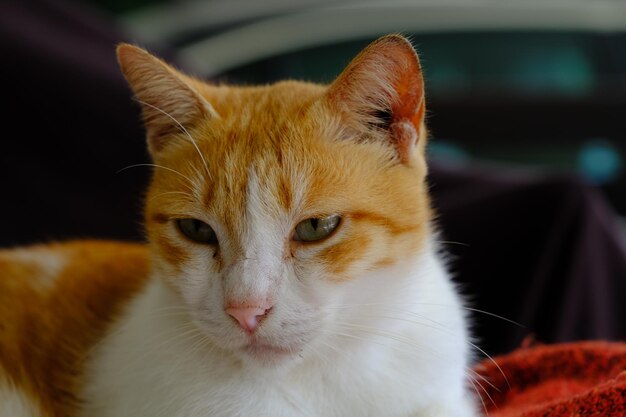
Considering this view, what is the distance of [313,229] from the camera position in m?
0.98

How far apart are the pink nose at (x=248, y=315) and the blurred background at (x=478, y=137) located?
50cm

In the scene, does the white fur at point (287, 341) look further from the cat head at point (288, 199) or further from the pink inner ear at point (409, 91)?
the pink inner ear at point (409, 91)

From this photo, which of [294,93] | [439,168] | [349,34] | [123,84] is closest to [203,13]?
[349,34]

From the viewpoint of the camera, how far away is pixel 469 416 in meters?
1.11

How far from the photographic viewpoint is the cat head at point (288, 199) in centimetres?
95

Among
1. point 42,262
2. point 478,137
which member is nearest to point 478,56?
point 478,137

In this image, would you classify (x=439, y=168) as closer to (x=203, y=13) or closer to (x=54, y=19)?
(x=54, y=19)

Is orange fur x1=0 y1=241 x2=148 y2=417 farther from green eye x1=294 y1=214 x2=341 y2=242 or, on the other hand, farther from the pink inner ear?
the pink inner ear

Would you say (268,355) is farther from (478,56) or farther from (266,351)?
(478,56)

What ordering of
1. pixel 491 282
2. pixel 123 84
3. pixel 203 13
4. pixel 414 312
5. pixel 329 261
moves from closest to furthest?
pixel 329 261
pixel 414 312
pixel 491 282
pixel 123 84
pixel 203 13

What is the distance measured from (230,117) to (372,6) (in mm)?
2808

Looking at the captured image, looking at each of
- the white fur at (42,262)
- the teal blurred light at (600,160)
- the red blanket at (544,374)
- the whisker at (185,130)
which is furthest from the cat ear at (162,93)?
the teal blurred light at (600,160)

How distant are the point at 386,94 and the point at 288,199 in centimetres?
23

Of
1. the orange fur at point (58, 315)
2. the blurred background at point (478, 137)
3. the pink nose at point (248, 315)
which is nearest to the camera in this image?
the pink nose at point (248, 315)
